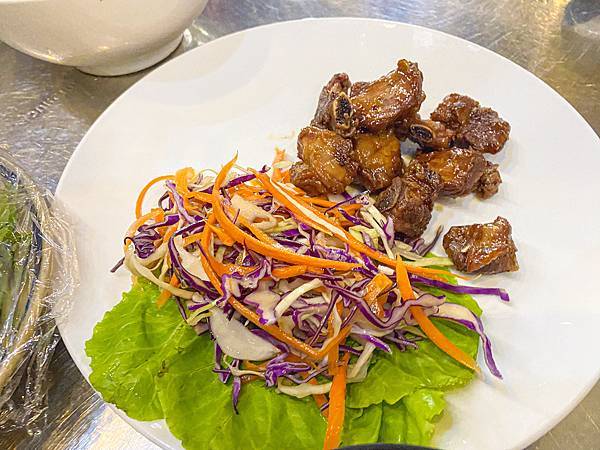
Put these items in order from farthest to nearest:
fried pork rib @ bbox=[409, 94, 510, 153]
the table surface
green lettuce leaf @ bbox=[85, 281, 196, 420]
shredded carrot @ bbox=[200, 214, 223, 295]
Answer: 1. the table surface
2. fried pork rib @ bbox=[409, 94, 510, 153]
3. shredded carrot @ bbox=[200, 214, 223, 295]
4. green lettuce leaf @ bbox=[85, 281, 196, 420]

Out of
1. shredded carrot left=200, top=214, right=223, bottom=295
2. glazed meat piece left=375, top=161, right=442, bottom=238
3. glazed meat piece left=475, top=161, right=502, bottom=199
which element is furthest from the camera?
glazed meat piece left=475, top=161, right=502, bottom=199

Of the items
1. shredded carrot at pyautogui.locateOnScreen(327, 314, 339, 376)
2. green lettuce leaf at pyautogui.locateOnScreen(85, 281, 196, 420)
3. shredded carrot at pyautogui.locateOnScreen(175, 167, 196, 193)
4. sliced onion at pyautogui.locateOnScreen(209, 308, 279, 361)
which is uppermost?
shredded carrot at pyautogui.locateOnScreen(175, 167, 196, 193)

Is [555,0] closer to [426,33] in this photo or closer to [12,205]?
[426,33]

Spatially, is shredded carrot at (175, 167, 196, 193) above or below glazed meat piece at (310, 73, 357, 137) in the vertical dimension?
below

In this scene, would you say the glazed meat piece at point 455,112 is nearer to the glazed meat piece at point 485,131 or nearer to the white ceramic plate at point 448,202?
the glazed meat piece at point 485,131

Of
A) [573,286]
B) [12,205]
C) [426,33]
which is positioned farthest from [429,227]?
[12,205]

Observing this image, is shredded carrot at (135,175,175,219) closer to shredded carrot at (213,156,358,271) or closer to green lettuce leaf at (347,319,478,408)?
shredded carrot at (213,156,358,271)

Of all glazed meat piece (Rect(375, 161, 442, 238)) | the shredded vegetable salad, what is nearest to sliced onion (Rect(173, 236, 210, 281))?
the shredded vegetable salad

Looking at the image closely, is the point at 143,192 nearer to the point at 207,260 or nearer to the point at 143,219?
the point at 143,219
